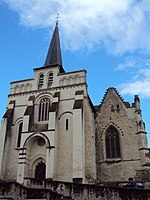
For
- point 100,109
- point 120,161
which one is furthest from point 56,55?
point 120,161

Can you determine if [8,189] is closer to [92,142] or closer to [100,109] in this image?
[92,142]

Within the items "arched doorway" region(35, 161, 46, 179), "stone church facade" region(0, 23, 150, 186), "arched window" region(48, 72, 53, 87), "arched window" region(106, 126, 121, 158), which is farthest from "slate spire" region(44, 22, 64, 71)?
"arched doorway" region(35, 161, 46, 179)

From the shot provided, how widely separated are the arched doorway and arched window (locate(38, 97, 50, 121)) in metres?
4.84

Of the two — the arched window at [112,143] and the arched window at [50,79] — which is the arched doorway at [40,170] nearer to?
the arched window at [112,143]

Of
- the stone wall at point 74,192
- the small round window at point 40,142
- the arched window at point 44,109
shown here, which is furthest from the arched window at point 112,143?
Answer: the stone wall at point 74,192

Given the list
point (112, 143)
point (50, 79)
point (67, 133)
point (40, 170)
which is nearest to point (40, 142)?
point (40, 170)

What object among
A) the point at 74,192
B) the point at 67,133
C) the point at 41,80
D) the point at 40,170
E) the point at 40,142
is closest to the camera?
the point at 74,192

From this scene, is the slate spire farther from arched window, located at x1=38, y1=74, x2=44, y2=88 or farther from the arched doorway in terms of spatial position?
the arched doorway

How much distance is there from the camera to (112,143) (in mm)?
25359

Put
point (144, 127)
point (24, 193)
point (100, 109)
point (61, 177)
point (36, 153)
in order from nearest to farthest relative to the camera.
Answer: point (24, 193)
point (61, 177)
point (36, 153)
point (144, 127)
point (100, 109)

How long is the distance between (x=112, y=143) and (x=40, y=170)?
858cm

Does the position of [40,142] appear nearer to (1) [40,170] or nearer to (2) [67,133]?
(1) [40,170]

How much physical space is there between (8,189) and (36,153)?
10604 millimetres

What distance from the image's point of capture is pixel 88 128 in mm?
24062
